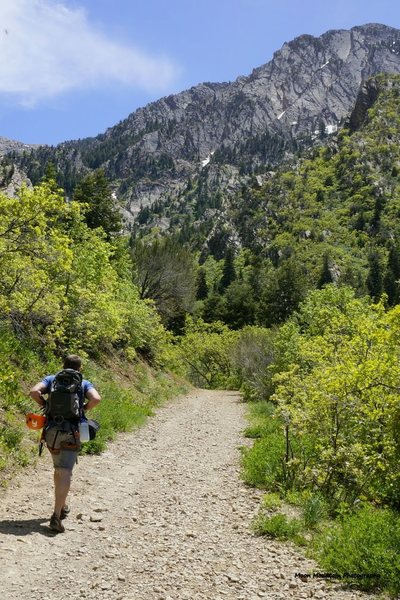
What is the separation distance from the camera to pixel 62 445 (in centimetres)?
622

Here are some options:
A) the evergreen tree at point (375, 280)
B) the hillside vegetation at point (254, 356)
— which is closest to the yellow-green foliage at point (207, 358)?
the hillside vegetation at point (254, 356)

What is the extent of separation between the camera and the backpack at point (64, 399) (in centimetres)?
621

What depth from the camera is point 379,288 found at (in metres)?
85.6

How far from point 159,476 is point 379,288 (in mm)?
82616

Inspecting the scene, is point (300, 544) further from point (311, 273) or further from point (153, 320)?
point (311, 273)

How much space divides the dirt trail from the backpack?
1.47m

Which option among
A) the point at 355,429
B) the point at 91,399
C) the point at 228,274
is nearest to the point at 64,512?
the point at 91,399

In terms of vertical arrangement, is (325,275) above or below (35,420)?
above

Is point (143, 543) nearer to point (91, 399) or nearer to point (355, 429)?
point (91, 399)

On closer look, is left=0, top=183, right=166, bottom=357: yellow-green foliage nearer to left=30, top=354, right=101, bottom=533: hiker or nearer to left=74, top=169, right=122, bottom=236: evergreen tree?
left=30, top=354, right=101, bottom=533: hiker

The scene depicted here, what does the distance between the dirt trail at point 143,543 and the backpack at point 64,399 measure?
147 centimetres

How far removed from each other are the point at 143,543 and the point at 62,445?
168 centimetres

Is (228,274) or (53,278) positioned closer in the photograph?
(53,278)

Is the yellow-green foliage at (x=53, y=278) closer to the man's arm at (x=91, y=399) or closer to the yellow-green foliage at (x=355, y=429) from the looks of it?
the man's arm at (x=91, y=399)
